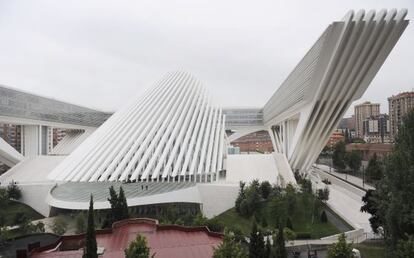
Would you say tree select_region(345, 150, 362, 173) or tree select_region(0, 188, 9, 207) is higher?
tree select_region(345, 150, 362, 173)

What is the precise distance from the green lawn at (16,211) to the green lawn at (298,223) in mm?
15193

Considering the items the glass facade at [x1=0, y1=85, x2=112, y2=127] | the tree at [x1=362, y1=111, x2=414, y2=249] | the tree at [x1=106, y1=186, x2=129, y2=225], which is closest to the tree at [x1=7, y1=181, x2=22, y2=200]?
the glass facade at [x1=0, y1=85, x2=112, y2=127]

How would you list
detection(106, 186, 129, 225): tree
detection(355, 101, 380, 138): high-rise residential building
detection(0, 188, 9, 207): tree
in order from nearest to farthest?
detection(106, 186, 129, 225): tree
detection(0, 188, 9, 207): tree
detection(355, 101, 380, 138): high-rise residential building

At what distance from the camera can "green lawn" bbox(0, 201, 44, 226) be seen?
2388 centimetres

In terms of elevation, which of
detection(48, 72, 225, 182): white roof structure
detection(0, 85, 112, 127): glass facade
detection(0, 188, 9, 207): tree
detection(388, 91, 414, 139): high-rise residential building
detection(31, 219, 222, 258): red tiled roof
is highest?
detection(388, 91, 414, 139): high-rise residential building

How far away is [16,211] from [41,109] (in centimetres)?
1740

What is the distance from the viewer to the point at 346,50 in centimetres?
2292

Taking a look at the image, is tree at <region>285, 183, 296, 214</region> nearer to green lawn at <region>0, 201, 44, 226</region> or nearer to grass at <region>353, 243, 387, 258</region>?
grass at <region>353, 243, 387, 258</region>

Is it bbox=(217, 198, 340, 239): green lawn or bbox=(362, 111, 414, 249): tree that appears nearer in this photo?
bbox=(362, 111, 414, 249): tree

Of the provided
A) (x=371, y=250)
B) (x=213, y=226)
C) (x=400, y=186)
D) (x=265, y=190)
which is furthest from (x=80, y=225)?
(x=400, y=186)

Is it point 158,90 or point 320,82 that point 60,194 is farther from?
point 320,82

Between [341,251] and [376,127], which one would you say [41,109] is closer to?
[341,251]

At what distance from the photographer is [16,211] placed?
25.6 m

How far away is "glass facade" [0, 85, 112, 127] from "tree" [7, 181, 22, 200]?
32.2 feet
